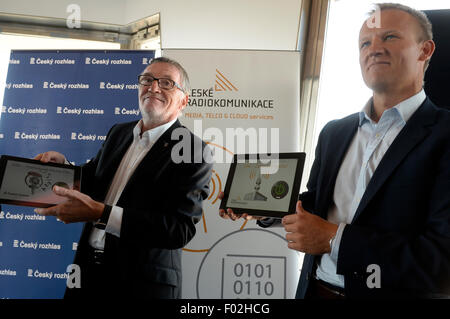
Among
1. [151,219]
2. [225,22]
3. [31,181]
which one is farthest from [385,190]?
[225,22]

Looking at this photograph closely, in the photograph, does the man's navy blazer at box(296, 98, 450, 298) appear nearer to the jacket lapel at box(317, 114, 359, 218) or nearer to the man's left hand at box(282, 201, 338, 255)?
the man's left hand at box(282, 201, 338, 255)

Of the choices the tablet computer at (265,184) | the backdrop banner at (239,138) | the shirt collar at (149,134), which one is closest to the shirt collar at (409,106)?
the tablet computer at (265,184)

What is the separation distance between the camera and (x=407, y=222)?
150cm

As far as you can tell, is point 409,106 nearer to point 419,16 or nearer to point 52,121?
point 419,16

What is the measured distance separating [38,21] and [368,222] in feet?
15.1

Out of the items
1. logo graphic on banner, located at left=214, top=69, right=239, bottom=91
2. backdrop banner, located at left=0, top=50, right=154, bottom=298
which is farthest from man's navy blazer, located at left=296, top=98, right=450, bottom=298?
backdrop banner, located at left=0, top=50, right=154, bottom=298

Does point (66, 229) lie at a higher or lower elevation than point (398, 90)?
lower

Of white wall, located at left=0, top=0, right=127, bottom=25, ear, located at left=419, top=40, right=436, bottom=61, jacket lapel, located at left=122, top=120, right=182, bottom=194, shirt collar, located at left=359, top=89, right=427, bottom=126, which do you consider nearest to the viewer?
shirt collar, located at left=359, top=89, right=427, bottom=126

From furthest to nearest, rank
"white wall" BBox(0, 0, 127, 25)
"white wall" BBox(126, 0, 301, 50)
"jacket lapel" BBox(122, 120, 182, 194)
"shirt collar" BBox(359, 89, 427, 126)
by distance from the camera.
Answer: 1. "white wall" BBox(0, 0, 127, 25)
2. "white wall" BBox(126, 0, 301, 50)
3. "jacket lapel" BBox(122, 120, 182, 194)
4. "shirt collar" BBox(359, 89, 427, 126)

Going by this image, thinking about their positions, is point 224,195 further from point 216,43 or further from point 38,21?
point 38,21

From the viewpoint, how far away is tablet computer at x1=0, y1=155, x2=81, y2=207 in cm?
218

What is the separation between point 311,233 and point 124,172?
1.22 metres
